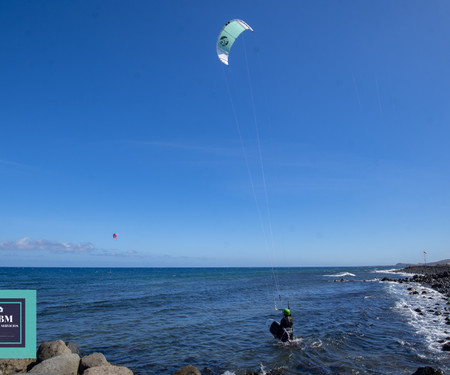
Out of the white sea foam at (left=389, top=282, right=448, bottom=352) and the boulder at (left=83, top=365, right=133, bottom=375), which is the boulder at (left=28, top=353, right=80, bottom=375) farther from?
the white sea foam at (left=389, top=282, right=448, bottom=352)

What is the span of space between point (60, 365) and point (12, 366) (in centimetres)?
172

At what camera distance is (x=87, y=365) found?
10.7 metres

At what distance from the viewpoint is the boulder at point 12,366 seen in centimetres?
1013

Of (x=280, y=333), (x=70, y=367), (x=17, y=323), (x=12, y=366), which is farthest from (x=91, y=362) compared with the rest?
(x=280, y=333)

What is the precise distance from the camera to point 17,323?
9.23 metres

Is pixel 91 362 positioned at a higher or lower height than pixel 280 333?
higher

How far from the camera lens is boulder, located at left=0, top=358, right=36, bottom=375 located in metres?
10.1

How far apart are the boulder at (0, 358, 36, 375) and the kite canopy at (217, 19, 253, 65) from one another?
17.5 meters

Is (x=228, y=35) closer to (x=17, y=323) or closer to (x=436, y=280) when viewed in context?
(x=17, y=323)

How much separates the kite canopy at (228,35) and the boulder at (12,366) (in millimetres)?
17529

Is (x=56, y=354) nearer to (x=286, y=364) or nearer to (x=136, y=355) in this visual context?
(x=136, y=355)

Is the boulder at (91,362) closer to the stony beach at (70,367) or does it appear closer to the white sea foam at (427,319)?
the stony beach at (70,367)

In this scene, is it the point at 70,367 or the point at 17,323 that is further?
the point at 70,367

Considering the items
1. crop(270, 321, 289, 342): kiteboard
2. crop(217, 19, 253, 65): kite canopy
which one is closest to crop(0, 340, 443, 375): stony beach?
crop(270, 321, 289, 342): kiteboard
